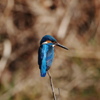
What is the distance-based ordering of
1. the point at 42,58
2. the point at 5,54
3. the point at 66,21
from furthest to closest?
1. the point at 66,21
2. the point at 5,54
3. the point at 42,58

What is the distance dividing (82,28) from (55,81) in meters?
0.96

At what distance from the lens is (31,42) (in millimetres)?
7031

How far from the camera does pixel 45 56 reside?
3238 millimetres

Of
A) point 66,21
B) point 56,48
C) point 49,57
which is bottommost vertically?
point 56,48

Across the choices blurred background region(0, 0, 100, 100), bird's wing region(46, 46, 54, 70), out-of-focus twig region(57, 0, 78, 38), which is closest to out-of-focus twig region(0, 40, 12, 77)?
blurred background region(0, 0, 100, 100)

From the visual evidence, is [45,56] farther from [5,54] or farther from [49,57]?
[5,54]

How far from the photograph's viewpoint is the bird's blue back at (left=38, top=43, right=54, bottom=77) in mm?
3180

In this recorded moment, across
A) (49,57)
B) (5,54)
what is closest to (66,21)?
(5,54)

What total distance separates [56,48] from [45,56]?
369cm

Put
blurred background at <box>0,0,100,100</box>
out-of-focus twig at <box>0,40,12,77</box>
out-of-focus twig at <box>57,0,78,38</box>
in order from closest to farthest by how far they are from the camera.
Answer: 1. out-of-focus twig at <box>0,40,12,77</box>
2. blurred background at <box>0,0,100,100</box>
3. out-of-focus twig at <box>57,0,78,38</box>

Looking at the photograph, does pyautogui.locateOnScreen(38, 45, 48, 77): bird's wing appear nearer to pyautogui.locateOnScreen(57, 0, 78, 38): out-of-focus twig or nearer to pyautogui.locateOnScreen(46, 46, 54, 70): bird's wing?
pyautogui.locateOnScreen(46, 46, 54, 70): bird's wing

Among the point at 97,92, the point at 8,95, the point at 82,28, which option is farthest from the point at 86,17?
the point at 8,95

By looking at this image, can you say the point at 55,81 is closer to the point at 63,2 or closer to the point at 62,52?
the point at 62,52

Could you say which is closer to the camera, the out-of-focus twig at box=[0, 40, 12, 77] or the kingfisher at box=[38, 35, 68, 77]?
the kingfisher at box=[38, 35, 68, 77]
